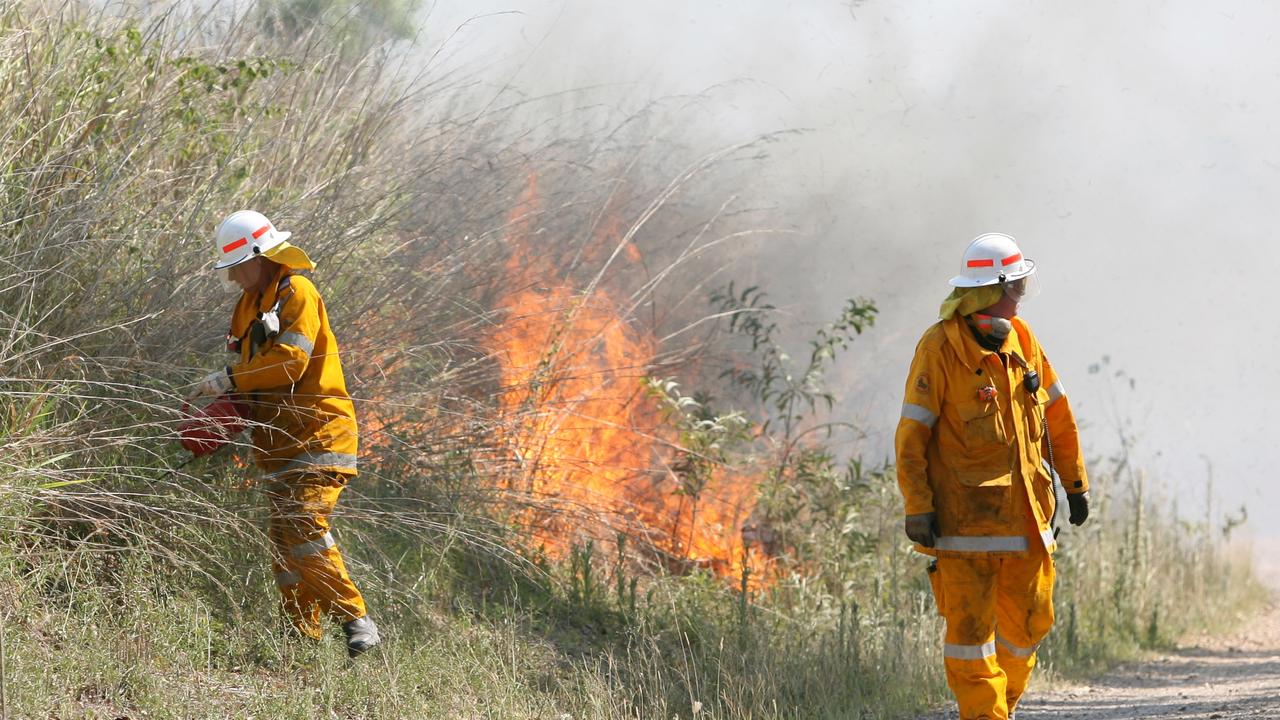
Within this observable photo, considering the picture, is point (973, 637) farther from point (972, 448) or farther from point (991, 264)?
point (991, 264)

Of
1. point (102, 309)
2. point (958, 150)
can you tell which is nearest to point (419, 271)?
point (102, 309)

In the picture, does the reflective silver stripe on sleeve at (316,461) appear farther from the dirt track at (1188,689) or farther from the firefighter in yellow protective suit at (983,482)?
the dirt track at (1188,689)

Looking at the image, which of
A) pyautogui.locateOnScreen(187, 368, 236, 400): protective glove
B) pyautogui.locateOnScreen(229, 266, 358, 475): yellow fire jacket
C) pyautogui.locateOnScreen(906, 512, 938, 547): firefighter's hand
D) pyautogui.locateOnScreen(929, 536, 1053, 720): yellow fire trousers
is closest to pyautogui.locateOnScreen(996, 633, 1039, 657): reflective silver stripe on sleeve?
pyautogui.locateOnScreen(929, 536, 1053, 720): yellow fire trousers

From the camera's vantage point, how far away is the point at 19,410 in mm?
4836

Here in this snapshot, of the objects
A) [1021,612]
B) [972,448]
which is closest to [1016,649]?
[1021,612]

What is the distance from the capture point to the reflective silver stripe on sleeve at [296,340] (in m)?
4.93

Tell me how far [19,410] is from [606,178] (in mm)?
4086

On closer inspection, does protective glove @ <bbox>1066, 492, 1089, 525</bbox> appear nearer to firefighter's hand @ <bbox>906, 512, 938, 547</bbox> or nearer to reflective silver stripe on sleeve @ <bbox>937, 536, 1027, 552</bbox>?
reflective silver stripe on sleeve @ <bbox>937, 536, 1027, 552</bbox>

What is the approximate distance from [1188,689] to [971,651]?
9.07ft

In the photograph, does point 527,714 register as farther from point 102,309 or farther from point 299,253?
point 102,309

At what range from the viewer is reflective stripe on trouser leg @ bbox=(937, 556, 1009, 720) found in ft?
15.3

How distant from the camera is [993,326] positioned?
4844 millimetres

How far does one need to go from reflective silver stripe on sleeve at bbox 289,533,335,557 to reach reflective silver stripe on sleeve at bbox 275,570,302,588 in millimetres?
84

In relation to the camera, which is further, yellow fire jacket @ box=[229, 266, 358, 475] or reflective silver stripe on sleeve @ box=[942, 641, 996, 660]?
yellow fire jacket @ box=[229, 266, 358, 475]
